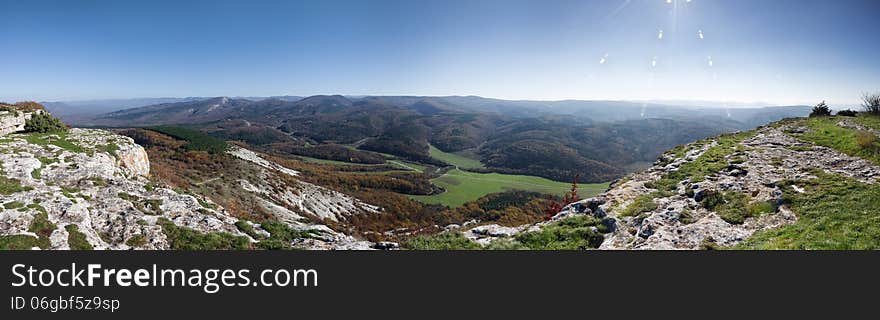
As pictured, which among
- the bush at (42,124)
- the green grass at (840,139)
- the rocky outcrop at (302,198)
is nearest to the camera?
the green grass at (840,139)

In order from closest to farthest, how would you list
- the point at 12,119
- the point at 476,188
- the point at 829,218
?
the point at 829,218, the point at 12,119, the point at 476,188

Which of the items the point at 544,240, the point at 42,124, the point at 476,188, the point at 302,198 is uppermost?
the point at 42,124

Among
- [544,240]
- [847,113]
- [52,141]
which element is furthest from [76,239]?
[847,113]

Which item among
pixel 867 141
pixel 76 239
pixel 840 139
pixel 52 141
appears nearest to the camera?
pixel 76 239

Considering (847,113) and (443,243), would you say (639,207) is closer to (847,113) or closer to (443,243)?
(443,243)

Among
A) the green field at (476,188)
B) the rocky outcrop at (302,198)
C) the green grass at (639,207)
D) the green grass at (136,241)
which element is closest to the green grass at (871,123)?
the green grass at (639,207)

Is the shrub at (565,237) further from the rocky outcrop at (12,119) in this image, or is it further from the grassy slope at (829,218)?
the rocky outcrop at (12,119)

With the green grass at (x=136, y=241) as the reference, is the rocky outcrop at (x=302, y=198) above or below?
below

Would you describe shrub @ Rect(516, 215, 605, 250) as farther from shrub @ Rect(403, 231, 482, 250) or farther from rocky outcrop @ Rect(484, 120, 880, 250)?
shrub @ Rect(403, 231, 482, 250)
